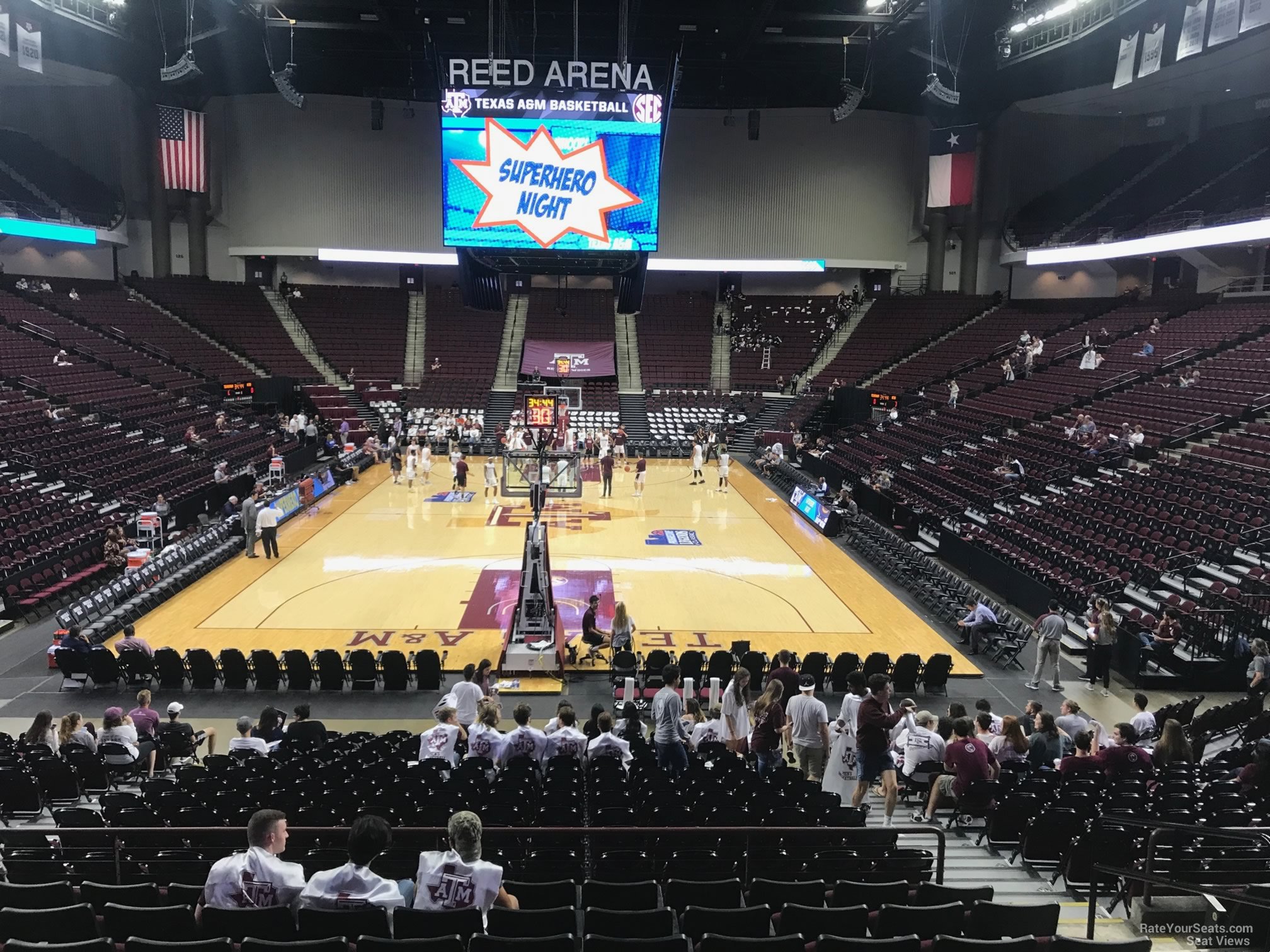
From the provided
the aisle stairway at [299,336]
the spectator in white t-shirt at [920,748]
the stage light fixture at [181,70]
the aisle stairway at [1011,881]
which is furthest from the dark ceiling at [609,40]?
the aisle stairway at [1011,881]

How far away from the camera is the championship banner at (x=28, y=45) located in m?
24.9

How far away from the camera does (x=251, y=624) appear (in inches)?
617

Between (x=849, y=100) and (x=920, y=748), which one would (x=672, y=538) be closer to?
(x=920, y=748)

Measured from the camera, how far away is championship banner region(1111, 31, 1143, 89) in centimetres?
2527

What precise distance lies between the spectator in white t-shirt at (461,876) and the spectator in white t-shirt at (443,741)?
165 inches

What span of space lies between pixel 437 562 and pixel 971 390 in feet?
72.6

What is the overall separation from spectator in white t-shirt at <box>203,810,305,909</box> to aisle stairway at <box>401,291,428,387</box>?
3945 cm

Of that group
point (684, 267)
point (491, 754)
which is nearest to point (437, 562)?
point (491, 754)

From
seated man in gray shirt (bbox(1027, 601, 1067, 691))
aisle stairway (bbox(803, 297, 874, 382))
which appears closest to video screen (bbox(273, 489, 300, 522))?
seated man in gray shirt (bbox(1027, 601, 1067, 691))

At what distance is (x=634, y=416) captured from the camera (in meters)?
40.2

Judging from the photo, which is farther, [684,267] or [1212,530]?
[684,267]

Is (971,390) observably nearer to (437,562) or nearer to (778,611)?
(778,611)

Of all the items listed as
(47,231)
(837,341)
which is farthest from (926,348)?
(47,231)

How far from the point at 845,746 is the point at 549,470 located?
54.8 feet
